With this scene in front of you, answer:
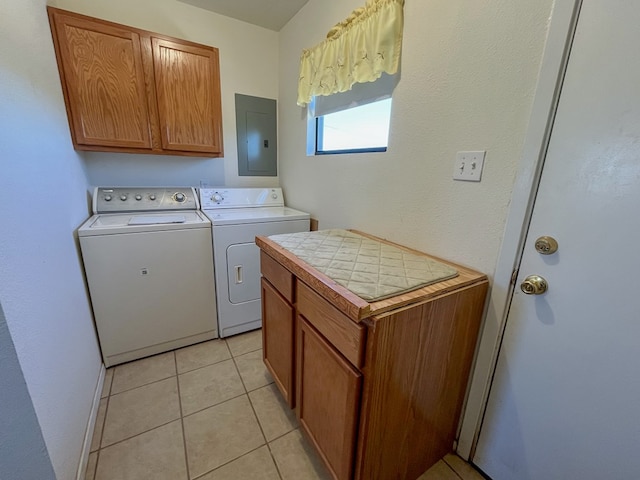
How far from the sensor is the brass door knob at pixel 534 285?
906mm

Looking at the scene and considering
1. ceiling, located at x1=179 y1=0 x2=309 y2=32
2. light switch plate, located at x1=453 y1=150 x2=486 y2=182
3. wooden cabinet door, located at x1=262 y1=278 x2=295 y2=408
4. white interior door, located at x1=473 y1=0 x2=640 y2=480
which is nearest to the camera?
white interior door, located at x1=473 y1=0 x2=640 y2=480

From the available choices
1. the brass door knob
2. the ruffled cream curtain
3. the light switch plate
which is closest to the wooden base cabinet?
the brass door knob

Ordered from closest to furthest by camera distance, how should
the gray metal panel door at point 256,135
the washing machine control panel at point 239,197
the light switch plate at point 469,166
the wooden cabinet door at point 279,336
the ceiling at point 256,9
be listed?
the light switch plate at point 469,166 → the wooden cabinet door at point 279,336 → the ceiling at point 256,9 → the washing machine control panel at point 239,197 → the gray metal panel door at point 256,135

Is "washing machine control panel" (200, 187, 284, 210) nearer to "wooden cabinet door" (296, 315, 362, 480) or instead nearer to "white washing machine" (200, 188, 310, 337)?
"white washing machine" (200, 188, 310, 337)

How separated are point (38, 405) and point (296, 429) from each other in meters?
1.03

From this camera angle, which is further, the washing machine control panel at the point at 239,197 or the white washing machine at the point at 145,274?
the washing machine control panel at the point at 239,197

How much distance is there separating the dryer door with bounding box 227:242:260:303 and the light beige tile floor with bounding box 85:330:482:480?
0.45 m

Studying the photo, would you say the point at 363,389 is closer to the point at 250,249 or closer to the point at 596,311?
the point at 596,311

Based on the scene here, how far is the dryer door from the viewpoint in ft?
6.35

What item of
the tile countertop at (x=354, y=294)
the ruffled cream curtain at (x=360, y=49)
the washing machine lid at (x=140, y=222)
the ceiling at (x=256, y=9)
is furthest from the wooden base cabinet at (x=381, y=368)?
the ceiling at (x=256, y=9)

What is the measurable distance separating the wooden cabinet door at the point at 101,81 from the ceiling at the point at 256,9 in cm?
69

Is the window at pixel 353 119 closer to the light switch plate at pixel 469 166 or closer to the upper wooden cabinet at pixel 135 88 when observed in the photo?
the light switch plate at pixel 469 166

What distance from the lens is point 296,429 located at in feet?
4.49

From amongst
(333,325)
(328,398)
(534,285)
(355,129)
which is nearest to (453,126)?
(534,285)
